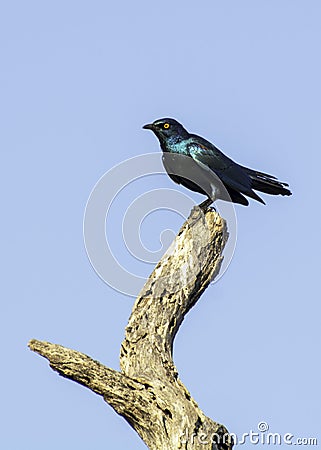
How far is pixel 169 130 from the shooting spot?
41.5ft

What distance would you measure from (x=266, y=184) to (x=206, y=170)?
95 cm

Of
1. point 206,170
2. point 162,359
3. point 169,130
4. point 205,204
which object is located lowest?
point 162,359

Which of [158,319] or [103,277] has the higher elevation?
[103,277]

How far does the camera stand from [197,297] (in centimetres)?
985

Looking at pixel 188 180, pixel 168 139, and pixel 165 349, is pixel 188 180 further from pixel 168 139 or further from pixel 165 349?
pixel 165 349

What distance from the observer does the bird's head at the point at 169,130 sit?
12617mm

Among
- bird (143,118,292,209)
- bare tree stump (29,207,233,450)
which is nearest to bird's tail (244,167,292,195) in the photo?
bird (143,118,292,209)

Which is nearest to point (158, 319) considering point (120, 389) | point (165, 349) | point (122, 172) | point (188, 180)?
point (165, 349)

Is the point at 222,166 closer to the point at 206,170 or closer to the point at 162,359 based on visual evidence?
the point at 206,170

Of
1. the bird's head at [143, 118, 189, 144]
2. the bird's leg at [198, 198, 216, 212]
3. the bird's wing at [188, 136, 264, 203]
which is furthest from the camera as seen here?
the bird's head at [143, 118, 189, 144]

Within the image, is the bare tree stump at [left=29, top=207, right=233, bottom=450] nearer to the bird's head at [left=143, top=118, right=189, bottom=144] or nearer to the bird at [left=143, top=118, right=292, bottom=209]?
the bird at [left=143, top=118, right=292, bottom=209]

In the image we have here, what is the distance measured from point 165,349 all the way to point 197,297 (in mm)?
964

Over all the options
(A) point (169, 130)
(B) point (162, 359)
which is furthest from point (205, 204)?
(B) point (162, 359)

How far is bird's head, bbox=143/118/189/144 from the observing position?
41.4 feet
